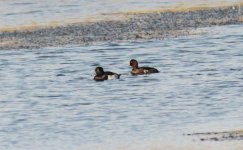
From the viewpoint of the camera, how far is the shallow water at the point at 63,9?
1833 inches

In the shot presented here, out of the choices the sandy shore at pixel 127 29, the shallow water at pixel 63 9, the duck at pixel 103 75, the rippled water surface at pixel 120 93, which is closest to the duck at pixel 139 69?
the rippled water surface at pixel 120 93

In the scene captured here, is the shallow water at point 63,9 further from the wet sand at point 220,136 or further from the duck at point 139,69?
the wet sand at point 220,136

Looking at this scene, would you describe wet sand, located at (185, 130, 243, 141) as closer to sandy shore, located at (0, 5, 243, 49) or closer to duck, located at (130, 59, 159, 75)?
duck, located at (130, 59, 159, 75)

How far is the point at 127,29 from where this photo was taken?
43406 millimetres

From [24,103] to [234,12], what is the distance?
21.7 meters

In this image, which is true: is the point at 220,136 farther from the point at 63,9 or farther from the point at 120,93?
the point at 63,9

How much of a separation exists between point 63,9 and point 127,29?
29.8 feet

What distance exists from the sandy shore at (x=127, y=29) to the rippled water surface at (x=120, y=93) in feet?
3.99

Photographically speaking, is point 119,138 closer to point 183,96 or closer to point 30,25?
point 183,96

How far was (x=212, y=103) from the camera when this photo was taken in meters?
25.2

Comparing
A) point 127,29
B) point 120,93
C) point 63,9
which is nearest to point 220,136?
point 120,93

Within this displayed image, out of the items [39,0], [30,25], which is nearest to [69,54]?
[30,25]

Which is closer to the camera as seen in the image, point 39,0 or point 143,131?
point 143,131

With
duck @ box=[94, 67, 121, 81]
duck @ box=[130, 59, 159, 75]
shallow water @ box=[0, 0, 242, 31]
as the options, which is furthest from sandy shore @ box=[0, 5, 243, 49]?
duck @ box=[94, 67, 121, 81]
